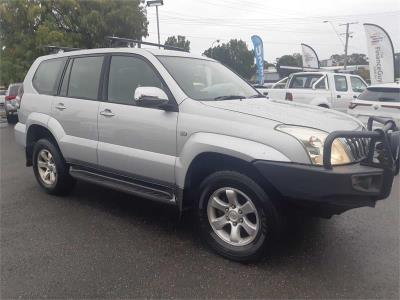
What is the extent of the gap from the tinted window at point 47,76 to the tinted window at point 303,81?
344 inches

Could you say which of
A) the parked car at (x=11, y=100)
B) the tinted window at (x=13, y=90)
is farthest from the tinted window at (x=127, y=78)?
the tinted window at (x=13, y=90)

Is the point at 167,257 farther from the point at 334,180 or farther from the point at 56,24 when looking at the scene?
the point at 56,24

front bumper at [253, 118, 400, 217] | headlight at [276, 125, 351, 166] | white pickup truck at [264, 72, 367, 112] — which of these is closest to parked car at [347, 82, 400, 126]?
white pickup truck at [264, 72, 367, 112]

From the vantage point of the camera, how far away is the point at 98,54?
15.4ft

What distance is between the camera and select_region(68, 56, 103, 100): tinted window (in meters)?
4.63

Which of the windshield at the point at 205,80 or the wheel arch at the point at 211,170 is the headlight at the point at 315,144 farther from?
the windshield at the point at 205,80

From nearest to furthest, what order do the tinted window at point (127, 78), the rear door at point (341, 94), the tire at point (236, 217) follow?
the tire at point (236, 217) < the tinted window at point (127, 78) < the rear door at point (341, 94)

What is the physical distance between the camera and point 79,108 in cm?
467

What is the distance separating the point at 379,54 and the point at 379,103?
9929 millimetres

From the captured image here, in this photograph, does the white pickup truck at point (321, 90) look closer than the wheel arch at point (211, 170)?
No

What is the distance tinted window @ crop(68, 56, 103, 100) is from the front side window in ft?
19.2

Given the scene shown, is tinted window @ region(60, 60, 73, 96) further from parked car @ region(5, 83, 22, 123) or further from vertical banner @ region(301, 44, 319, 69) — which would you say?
vertical banner @ region(301, 44, 319, 69)

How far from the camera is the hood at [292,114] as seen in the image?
336 centimetres

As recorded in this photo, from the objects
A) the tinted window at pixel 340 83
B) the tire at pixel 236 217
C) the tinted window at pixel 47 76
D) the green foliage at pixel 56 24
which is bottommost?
the tire at pixel 236 217
